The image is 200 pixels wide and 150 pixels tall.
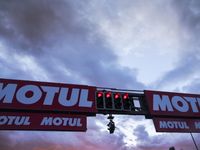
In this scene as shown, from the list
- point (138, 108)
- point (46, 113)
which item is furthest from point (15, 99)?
point (138, 108)

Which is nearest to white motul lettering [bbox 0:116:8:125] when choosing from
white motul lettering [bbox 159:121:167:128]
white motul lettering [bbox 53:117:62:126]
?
white motul lettering [bbox 53:117:62:126]

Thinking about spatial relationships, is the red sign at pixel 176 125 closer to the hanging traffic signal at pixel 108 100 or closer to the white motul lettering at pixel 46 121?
the hanging traffic signal at pixel 108 100

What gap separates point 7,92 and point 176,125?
8094mm

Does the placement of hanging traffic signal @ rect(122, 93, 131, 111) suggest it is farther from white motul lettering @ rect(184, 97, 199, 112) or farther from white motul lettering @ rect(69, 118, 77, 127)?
white motul lettering @ rect(184, 97, 199, 112)

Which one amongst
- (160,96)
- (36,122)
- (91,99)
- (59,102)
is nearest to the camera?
(36,122)

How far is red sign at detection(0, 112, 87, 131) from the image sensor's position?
719 centimetres

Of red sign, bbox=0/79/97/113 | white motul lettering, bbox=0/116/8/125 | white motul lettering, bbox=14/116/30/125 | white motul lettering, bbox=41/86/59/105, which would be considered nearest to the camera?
white motul lettering, bbox=0/116/8/125

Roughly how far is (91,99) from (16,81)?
3.57 metres

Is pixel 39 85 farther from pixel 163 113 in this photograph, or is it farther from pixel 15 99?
pixel 163 113

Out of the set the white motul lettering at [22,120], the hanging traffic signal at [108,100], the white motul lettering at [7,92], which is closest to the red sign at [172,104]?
the hanging traffic signal at [108,100]

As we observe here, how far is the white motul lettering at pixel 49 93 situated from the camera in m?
8.07

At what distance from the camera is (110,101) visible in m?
8.87

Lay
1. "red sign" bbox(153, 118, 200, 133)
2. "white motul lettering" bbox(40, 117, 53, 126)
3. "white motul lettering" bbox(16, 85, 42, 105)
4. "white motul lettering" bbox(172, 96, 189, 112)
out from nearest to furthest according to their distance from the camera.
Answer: "white motul lettering" bbox(40, 117, 53, 126) → "white motul lettering" bbox(16, 85, 42, 105) → "red sign" bbox(153, 118, 200, 133) → "white motul lettering" bbox(172, 96, 189, 112)

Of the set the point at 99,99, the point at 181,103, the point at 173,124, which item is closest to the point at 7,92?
the point at 99,99
